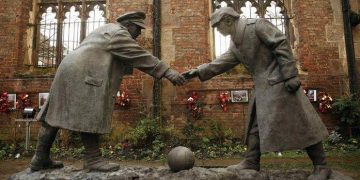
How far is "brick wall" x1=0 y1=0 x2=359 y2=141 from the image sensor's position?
8.95m

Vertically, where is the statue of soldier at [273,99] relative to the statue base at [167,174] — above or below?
above

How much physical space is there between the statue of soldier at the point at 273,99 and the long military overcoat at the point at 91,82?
1.03 m

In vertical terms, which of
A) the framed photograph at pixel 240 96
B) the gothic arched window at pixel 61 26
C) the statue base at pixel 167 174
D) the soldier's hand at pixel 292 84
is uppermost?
the gothic arched window at pixel 61 26

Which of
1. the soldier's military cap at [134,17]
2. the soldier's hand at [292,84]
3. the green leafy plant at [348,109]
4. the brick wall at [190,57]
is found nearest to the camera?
the soldier's hand at [292,84]

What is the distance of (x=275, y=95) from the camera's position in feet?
12.0

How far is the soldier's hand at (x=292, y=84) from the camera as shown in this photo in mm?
3555

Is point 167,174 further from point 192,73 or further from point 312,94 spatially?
point 312,94

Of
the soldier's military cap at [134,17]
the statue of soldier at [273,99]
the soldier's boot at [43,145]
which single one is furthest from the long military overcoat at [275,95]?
the soldier's boot at [43,145]

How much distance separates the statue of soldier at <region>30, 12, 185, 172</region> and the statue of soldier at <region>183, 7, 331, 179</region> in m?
0.87

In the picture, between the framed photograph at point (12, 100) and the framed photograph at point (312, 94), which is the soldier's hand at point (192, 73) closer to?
the framed photograph at point (312, 94)

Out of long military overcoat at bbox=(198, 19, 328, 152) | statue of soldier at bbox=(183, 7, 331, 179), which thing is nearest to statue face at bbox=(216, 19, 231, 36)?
statue of soldier at bbox=(183, 7, 331, 179)

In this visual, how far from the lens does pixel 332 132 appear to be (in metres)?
8.48

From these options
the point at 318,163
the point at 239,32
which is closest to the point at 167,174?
the point at 318,163

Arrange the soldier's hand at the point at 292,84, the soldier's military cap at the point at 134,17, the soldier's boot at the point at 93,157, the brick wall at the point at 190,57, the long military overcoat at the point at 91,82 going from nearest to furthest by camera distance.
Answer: the soldier's hand at the point at 292,84 → the long military overcoat at the point at 91,82 → the soldier's boot at the point at 93,157 → the soldier's military cap at the point at 134,17 → the brick wall at the point at 190,57
